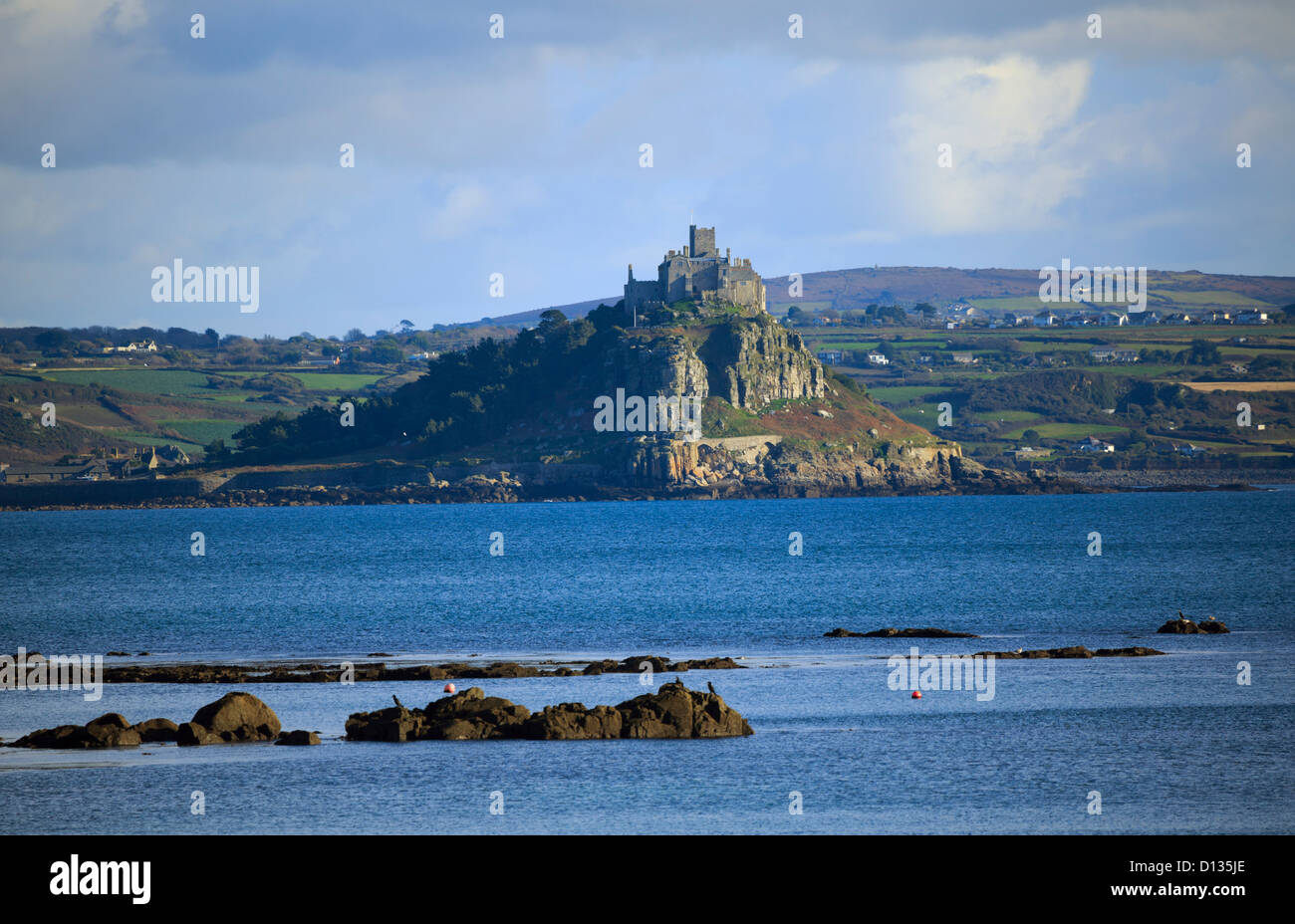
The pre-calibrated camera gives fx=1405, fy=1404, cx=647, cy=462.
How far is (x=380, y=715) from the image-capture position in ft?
93.6

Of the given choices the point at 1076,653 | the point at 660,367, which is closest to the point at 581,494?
the point at 660,367

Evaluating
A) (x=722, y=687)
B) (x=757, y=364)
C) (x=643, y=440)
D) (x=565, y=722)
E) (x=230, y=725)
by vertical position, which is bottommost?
(x=722, y=687)

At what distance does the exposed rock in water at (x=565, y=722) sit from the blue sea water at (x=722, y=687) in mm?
537

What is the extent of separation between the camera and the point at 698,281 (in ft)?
620

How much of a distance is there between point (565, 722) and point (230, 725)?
6.61m

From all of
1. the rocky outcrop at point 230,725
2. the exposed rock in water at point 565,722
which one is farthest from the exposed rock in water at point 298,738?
the exposed rock in water at point 565,722

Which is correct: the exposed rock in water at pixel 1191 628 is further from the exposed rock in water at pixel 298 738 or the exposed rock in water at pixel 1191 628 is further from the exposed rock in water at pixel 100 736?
the exposed rock in water at pixel 100 736

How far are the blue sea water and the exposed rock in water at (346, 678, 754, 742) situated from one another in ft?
1.76

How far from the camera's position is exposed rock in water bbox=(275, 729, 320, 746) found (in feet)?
90.1

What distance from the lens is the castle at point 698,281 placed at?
18588 cm

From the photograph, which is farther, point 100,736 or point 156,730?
point 156,730

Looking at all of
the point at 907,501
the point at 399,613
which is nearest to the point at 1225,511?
the point at 907,501

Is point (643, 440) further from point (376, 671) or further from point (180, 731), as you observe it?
point (180, 731)
